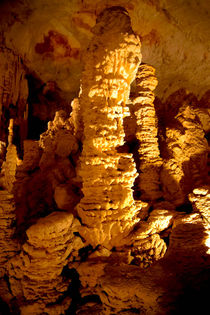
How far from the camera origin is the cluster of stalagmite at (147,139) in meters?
5.12

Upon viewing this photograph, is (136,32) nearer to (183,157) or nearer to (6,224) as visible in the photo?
(183,157)

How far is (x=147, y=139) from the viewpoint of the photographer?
5293 millimetres

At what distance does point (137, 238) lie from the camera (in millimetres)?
3303

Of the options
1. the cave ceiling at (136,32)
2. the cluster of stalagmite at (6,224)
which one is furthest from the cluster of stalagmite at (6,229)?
the cave ceiling at (136,32)

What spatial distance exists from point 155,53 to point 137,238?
23.0 ft

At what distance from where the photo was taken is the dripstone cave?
2.73 metres

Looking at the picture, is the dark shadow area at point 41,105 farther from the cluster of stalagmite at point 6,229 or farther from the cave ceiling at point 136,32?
the cluster of stalagmite at point 6,229

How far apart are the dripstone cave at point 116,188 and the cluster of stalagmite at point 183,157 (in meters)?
0.03

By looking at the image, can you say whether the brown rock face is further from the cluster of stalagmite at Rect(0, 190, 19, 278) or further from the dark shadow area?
the cluster of stalagmite at Rect(0, 190, 19, 278)

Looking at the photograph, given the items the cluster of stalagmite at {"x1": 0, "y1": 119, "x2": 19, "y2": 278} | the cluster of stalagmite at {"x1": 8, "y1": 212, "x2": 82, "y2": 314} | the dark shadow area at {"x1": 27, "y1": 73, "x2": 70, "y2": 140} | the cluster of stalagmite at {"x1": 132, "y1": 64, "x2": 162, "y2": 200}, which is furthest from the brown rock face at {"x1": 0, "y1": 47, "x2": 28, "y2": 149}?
the cluster of stalagmite at {"x1": 8, "y1": 212, "x2": 82, "y2": 314}

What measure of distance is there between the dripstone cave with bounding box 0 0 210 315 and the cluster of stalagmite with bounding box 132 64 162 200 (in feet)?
0.09

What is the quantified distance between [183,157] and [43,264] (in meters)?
4.27

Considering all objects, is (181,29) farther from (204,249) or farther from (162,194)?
(204,249)

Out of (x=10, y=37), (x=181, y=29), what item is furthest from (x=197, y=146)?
(x=10, y=37)
